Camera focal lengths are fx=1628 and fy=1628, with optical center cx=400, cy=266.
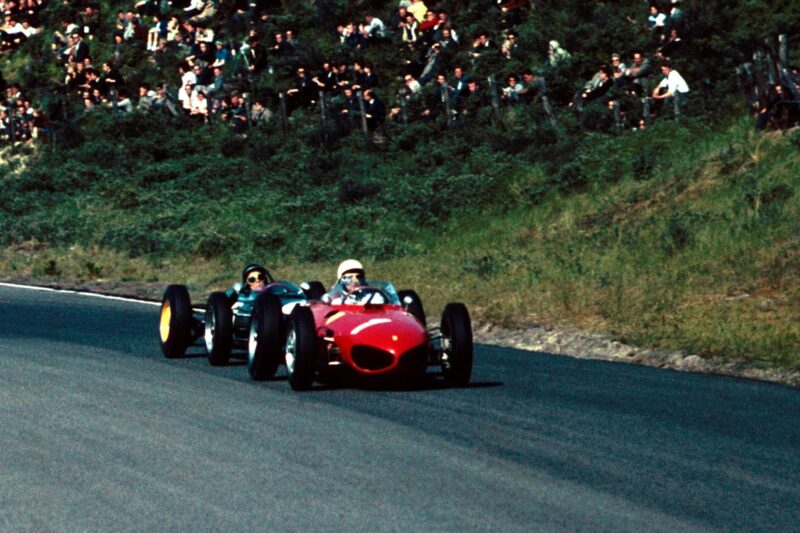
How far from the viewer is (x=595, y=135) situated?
3562 centimetres

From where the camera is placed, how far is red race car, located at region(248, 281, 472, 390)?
13680 millimetres

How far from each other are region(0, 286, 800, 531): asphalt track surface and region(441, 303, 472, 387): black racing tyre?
0.18 meters

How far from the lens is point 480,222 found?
33531 mm

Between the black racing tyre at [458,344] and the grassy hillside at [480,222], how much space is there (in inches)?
154

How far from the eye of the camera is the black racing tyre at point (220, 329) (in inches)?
630

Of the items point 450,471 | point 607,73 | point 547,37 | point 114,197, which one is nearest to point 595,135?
point 607,73

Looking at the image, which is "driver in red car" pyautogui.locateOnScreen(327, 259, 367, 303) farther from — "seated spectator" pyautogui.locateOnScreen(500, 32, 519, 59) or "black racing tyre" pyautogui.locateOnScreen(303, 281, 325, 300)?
"seated spectator" pyautogui.locateOnScreen(500, 32, 519, 59)

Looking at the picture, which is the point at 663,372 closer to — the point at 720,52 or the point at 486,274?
the point at 486,274

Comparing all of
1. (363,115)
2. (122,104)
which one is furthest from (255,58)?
(122,104)

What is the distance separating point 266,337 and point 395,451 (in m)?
3.98

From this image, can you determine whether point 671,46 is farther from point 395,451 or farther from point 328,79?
point 395,451

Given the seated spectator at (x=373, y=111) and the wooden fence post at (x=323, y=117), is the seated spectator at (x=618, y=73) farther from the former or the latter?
the wooden fence post at (x=323, y=117)

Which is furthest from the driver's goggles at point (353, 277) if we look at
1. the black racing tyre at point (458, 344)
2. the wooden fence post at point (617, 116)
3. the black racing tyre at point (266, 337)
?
Result: the wooden fence post at point (617, 116)

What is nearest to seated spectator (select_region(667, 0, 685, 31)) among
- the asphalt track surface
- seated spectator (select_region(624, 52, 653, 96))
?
seated spectator (select_region(624, 52, 653, 96))
